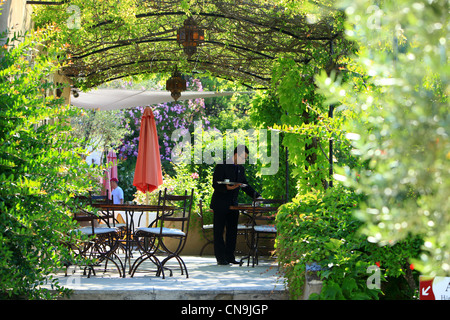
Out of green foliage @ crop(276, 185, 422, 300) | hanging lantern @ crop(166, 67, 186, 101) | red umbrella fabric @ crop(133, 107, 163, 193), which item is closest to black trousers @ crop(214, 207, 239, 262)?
red umbrella fabric @ crop(133, 107, 163, 193)

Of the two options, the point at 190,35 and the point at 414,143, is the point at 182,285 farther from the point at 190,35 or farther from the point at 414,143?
the point at 414,143

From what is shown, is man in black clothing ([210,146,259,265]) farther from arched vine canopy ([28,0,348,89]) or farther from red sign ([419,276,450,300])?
red sign ([419,276,450,300])

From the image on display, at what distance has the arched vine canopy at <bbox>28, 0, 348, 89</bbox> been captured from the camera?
21.8ft

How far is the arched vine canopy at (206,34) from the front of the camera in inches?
261

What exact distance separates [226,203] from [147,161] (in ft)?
7.30

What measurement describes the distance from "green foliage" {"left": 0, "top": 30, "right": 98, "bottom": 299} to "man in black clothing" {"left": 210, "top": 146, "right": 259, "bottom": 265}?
3.51 m

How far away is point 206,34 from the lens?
331 inches

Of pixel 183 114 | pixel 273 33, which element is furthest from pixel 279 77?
pixel 183 114

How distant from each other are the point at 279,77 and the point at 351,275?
4.89 meters

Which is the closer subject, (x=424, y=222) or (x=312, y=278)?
(x=424, y=222)

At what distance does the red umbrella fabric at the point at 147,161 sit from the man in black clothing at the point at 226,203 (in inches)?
73.8

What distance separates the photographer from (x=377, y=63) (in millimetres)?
1554

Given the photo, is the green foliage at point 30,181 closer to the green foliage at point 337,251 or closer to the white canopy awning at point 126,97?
the green foliage at point 337,251

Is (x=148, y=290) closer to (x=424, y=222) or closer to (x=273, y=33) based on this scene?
(x=424, y=222)
